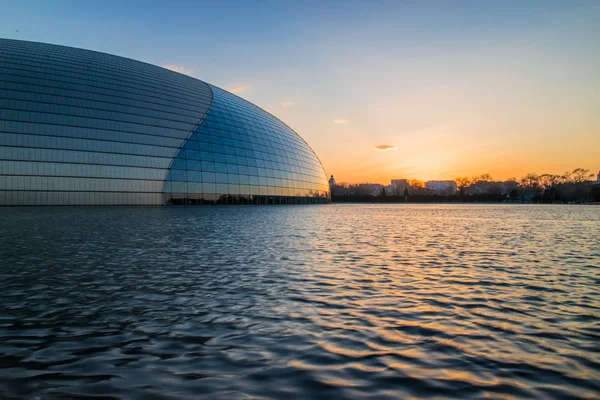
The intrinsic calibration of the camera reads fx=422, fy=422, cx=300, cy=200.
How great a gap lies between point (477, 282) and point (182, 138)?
47358mm

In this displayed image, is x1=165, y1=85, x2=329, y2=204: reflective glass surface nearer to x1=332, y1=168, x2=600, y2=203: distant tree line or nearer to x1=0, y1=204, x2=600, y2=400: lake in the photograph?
x1=0, y1=204, x2=600, y2=400: lake

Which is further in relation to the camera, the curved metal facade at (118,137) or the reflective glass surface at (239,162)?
the reflective glass surface at (239,162)

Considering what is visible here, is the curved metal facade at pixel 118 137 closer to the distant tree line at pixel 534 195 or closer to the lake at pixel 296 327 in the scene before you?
the lake at pixel 296 327

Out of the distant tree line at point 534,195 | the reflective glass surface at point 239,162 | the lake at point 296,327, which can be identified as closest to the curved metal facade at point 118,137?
the reflective glass surface at point 239,162

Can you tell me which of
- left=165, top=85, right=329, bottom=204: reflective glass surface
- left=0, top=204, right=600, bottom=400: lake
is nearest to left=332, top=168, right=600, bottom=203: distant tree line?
left=165, top=85, right=329, bottom=204: reflective glass surface

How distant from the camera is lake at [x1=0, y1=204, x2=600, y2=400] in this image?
4.06m

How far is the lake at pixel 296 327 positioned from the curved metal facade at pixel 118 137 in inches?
1399

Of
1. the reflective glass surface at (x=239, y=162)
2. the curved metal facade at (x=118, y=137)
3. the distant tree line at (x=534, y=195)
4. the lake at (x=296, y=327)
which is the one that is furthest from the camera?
the distant tree line at (x=534, y=195)

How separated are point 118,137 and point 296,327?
4677 cm

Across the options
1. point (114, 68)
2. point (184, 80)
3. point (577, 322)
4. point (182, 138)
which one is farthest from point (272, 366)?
point (184, 80)

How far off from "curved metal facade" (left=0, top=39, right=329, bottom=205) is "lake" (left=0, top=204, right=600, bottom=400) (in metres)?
35.5

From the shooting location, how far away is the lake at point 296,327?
4.06 meters

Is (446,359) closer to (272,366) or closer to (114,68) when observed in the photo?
(272,366)

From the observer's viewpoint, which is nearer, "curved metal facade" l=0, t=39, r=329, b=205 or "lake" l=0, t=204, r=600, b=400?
"lake" l=0, t=204, r=600, b=400
